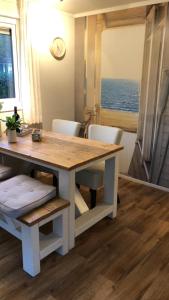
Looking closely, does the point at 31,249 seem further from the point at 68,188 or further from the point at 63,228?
the point at 68,188

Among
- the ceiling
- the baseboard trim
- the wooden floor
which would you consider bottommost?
the wooden floor

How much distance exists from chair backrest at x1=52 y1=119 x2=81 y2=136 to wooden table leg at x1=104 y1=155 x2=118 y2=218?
2.41 ft

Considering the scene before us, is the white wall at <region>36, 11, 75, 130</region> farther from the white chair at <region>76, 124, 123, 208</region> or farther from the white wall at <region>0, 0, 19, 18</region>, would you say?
the white chair at <region>76, 124, 123, 208</region>

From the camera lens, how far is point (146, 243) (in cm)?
224

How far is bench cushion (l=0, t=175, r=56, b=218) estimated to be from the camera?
5.78 ft

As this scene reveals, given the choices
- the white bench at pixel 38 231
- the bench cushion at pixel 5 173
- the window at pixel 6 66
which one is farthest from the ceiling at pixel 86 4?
the white bench at pixel 38 231

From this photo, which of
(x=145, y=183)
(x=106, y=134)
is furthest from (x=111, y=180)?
(x=145, y=183)

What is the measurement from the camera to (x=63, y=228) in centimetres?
200

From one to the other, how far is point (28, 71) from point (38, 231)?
208cm

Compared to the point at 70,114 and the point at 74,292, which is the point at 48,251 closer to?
the point at 74,292

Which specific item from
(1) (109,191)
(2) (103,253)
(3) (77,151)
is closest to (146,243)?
(2) (103,253)

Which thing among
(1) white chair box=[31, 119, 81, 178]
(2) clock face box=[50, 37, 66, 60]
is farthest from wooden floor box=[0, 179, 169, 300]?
(2) clock face box=[50, 37, 66, 60]

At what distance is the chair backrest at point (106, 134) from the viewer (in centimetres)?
268

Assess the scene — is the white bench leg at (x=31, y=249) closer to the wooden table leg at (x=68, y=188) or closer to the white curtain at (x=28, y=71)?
the wooden table leg at (x=68, y=188)
